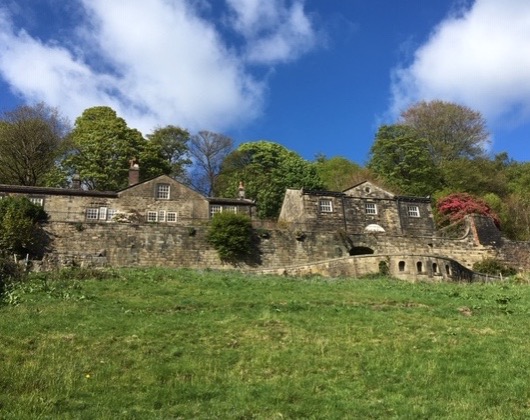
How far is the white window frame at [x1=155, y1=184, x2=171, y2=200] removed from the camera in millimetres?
39125

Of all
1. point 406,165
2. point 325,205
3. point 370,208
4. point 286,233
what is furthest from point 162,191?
point 406,165

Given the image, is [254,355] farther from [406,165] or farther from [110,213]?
[406,165]

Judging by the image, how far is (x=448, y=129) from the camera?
5694 centimetres

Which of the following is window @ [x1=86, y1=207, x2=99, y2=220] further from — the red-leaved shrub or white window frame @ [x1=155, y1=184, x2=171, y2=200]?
the red-leaved shrub

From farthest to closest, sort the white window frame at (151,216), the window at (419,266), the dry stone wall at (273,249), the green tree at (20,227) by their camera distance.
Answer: the white window frame at (151,216)
the dry stone wall at (273,249)
the window at (419,266)
the green tree at (20,227)

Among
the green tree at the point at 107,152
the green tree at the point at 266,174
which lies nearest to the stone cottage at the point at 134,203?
the green tree at the point at 107,152

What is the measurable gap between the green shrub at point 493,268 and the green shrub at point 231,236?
1387 cm

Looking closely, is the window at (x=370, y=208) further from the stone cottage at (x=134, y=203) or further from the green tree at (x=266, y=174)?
the green tree at (x=266, y=174)

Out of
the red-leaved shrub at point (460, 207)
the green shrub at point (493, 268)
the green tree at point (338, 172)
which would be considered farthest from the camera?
the green tree at point (338, 172)

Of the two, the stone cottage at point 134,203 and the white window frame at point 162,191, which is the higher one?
the white window frame at point 162,191

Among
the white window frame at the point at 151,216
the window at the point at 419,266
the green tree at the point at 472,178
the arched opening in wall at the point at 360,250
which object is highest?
the green tree at the point at 472,178

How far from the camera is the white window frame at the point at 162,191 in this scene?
39125 millimetres

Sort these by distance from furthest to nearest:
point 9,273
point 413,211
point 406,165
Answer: point 406,165 → point 413,211 → point 9,273

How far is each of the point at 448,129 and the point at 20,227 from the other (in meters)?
41.7
